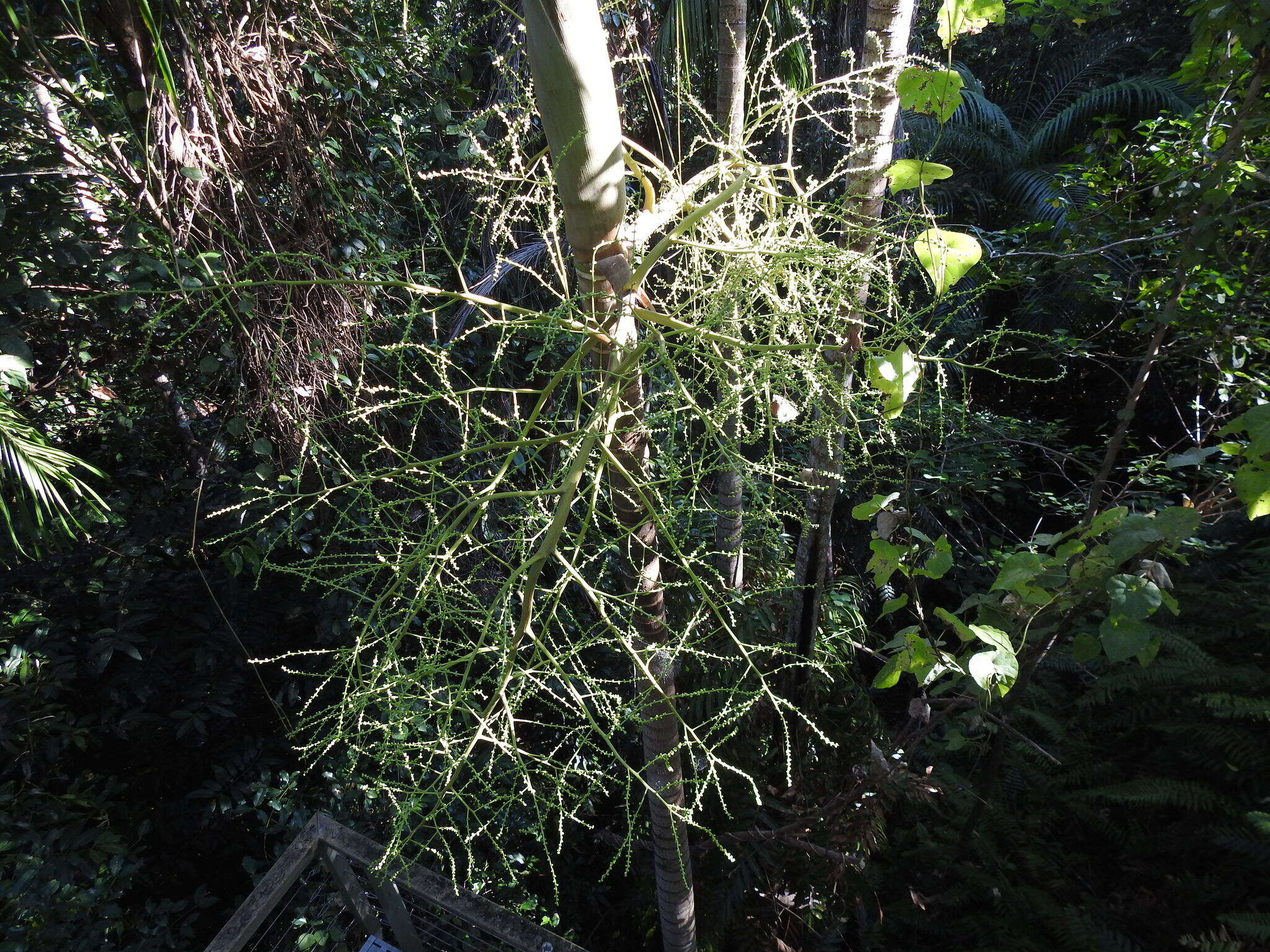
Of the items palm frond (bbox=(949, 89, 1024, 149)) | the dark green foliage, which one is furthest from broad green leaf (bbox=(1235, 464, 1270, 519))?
palm frond (bbox=(949, 89, 1024, 149))

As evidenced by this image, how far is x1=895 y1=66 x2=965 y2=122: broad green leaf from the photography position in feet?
3.86

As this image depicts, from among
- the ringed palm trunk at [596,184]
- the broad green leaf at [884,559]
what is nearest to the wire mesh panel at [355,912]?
the ringed palm trunk at [596,184]

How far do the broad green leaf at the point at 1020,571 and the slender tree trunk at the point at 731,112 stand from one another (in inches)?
21.7

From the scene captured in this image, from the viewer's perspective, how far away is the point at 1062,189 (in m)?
5.10

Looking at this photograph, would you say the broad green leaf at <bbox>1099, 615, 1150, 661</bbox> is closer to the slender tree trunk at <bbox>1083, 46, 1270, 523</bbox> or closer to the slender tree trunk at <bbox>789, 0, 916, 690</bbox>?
→ the slender tree trunk at <bbox>1083, 46, 1270, 523</bbox>

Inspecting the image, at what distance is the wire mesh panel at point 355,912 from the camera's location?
6.64ft

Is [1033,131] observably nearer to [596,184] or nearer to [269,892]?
[596,184]

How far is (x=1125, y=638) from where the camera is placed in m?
1.41

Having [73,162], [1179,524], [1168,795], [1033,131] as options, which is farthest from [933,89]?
[1033,131]

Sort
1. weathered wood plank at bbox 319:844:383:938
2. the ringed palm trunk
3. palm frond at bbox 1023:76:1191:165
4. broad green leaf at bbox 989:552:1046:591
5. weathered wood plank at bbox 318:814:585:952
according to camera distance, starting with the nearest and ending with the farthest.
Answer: the ringed palm trunk, broad green leaf at bbox 989:552:1046:591, weathered wood plank at bbox 318:814:585:952, weathered wood plank at bbox 319:844:383:938, palm frond at bbox 1023:76:1191:165

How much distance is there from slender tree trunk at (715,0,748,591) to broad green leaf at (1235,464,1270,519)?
33.3 inches

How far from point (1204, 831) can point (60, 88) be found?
386 cm

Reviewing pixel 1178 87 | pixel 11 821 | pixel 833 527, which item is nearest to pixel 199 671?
pixel 11 821

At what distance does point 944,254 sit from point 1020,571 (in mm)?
721
